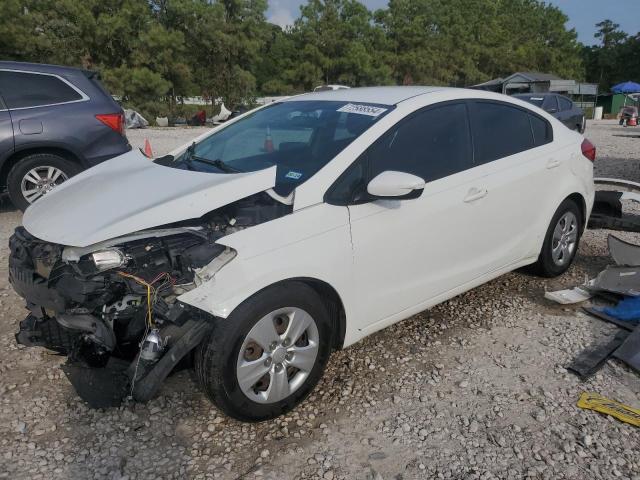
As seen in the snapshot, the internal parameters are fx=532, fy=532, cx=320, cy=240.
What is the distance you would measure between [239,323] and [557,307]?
280cm

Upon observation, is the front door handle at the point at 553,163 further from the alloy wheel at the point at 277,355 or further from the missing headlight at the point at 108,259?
the missing headlight at the point at 108,259

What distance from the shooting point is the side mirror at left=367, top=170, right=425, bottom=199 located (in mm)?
2871

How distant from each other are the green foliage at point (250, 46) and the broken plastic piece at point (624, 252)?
26.7 meters

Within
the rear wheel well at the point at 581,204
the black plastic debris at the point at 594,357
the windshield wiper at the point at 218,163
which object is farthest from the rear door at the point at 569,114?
the windshield wiper at the point at 218,163

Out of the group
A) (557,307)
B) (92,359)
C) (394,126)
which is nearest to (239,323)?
(92,359)

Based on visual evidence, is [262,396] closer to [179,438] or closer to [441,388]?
[179,438]

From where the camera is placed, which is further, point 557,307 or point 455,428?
point 557,307

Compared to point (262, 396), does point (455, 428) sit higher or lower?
lower

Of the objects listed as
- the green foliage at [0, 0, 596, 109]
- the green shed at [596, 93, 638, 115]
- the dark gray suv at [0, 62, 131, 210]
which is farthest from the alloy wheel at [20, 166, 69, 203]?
the green shed at [596, 93, 638, 115]

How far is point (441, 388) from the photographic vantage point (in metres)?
3.15

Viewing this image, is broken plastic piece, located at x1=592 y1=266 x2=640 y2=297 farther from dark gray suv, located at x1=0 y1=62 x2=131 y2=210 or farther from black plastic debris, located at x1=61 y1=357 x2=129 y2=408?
dark gray suv, located at x1=0 y1=62 x2=131 y2=210

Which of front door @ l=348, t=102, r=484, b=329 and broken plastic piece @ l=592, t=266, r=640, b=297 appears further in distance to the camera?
broken plastic piece @ l=592, t=266, r=640, b=297

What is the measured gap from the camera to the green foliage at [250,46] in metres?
26.5

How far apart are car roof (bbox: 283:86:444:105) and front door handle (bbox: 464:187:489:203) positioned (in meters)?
0.75
